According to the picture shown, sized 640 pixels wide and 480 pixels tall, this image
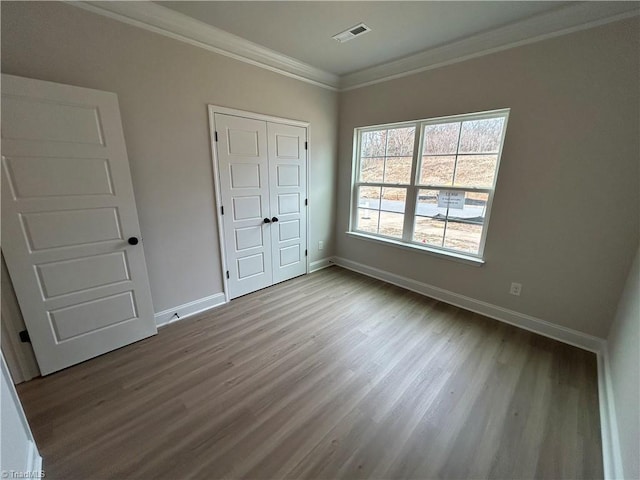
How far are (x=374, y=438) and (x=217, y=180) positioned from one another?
99.7 inches

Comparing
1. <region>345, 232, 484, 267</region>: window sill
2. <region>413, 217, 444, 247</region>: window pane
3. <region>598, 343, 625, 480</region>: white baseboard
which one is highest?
<region>413, 217, 444, 247</region>: window pane

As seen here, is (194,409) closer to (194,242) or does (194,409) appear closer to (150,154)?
(194,242)

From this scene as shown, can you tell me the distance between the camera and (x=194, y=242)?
2.64m

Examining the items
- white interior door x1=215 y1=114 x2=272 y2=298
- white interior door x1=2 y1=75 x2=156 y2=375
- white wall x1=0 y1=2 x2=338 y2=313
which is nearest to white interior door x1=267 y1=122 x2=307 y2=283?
white interior door x1=215 y1=114 x2=272 y2=298

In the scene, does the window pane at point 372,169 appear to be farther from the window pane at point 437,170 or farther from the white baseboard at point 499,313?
the white baseboard at point 499,313

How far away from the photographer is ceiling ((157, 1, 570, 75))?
1.96m

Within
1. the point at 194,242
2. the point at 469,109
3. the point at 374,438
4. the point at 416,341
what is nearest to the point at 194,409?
the point at 374,438

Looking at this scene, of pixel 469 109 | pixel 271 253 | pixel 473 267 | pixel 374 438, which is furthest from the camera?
pixel 271 253

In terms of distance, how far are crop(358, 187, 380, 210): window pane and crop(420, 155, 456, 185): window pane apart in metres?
0.67

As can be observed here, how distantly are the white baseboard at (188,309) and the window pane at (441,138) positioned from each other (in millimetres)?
2939

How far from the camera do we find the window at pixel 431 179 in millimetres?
2615

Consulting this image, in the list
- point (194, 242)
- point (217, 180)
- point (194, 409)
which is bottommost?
point (194, 409)

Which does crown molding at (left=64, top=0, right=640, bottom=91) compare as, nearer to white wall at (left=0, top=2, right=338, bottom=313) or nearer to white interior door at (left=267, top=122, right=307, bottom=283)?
white wall at (left=0, top=2, right=338, bottom=313)

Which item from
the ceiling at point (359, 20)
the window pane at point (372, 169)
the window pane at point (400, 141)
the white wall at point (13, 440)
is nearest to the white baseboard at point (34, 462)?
the white wall at point (13, 440)
